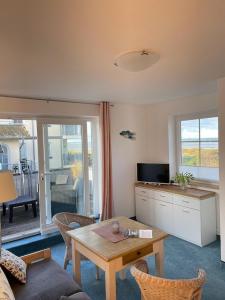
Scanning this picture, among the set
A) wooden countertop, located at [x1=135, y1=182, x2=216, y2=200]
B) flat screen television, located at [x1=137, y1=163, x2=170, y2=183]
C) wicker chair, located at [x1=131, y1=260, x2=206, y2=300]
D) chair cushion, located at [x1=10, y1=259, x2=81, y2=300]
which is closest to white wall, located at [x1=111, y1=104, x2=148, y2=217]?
flat screen television, located at [x1=137, y1=163, x2=170, y2=183]

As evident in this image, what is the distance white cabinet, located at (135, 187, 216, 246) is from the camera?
11.3ft

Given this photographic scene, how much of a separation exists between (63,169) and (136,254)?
2361 millimetres

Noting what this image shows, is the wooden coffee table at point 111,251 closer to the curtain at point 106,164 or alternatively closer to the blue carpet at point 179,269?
the blue carpet at point 179,269

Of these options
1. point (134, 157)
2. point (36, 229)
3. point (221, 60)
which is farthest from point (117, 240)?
point (134, 157)

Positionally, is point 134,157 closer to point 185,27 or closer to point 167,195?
point 167,195

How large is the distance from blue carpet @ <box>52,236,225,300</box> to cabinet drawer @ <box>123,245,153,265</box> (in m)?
0.65

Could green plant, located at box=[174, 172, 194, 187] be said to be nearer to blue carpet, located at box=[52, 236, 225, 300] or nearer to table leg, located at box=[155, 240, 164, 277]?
blue carpet, located at box=[52, 236, 225, 300]

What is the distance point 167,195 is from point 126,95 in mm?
1870

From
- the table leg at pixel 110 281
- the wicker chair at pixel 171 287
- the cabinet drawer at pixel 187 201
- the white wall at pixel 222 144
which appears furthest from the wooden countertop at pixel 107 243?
the cabinet drawer at pixel 187 201

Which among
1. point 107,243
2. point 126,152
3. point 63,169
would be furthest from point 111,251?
point 126,152

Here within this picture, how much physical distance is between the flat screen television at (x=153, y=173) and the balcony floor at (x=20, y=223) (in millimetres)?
2246

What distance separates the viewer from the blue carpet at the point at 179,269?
8.14ft

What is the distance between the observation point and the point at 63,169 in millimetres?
4066

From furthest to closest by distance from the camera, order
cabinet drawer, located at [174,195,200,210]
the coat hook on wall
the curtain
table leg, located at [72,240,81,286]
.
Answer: the coat hook on wall → the curtain → cabinet drawer, located at [174,195,200,210] → table leg, located at [72,240,81,286]
